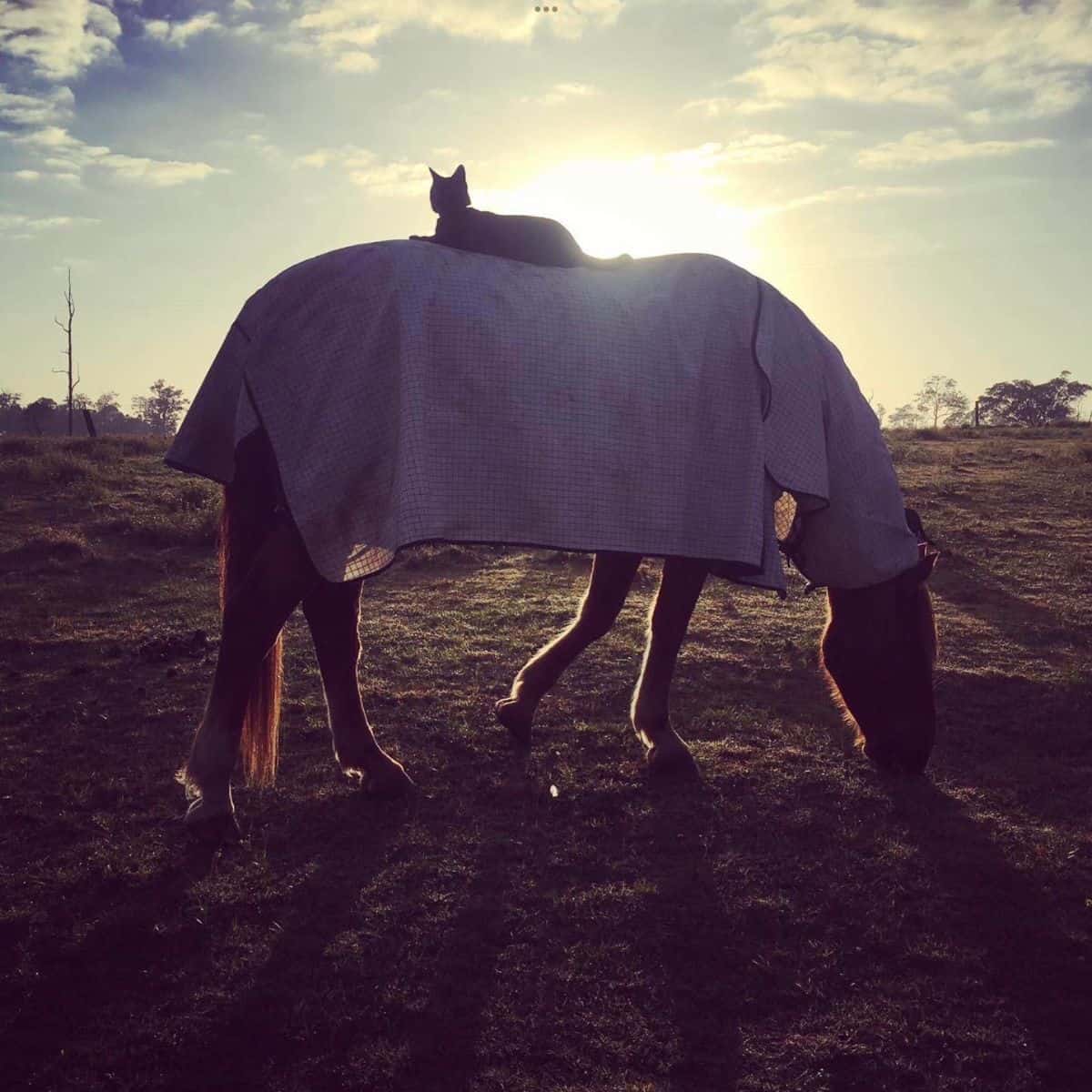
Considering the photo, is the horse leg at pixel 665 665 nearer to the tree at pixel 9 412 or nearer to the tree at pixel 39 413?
the tree at pixel 39 413

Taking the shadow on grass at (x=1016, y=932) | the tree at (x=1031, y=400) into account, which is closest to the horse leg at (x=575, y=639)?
the shadow on grass at (x=1016, y=932)

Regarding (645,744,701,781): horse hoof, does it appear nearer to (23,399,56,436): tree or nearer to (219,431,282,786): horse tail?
(219,431,282,786): horse tail

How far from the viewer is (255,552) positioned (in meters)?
2.88

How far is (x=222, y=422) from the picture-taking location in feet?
9.52

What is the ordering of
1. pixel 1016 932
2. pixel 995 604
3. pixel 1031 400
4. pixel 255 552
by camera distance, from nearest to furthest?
pixel 1016 932 → pixel 255 552 → pixel 995 604 → pixel 1031 400

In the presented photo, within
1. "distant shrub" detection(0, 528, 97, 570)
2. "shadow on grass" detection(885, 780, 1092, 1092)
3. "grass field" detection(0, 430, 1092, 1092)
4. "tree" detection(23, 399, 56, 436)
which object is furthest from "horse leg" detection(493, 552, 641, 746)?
"tree" detection(23, 399, 56, 436)

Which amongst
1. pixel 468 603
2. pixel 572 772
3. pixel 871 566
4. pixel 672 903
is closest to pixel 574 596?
pixel 468 603

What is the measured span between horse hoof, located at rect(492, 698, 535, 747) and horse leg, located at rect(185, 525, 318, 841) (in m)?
1.14

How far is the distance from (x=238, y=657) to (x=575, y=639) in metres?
1.33

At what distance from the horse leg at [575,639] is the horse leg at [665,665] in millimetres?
158

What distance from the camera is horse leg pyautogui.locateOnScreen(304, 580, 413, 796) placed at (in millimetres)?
3066

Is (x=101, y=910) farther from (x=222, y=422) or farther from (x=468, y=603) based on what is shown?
(x=468, y=603)

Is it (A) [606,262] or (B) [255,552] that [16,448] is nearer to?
(B) [255,552]

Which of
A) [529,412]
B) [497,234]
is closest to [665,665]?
[529,412]
